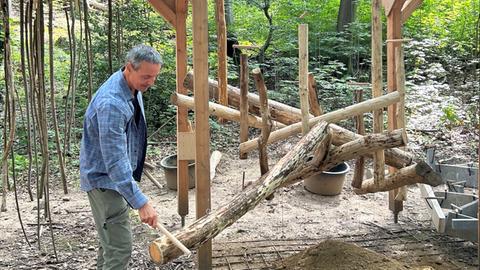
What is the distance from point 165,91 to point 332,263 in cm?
626

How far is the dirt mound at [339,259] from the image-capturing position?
3.55m

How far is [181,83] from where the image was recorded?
4.91 m

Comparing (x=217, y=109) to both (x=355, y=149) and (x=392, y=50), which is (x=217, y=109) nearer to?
(x=355, y=149)

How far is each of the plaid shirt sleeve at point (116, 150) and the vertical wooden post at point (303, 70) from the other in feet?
5.39

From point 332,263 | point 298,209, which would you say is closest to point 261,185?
point 332,263

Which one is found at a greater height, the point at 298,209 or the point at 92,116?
the point at 92,116

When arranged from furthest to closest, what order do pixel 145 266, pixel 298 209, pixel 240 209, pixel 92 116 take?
pixel 298 209
pixel 145 266
pixel 240 209
pixel 92 116

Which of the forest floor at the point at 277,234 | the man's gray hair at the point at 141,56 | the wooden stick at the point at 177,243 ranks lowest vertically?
the forest floor at the point at 277,234

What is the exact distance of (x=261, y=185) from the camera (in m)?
3.30

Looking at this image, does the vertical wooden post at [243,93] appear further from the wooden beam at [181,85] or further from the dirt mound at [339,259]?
the dirt mound at [339,259]

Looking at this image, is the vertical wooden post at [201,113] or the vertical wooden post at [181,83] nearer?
the vertical wooden post at [201,113]

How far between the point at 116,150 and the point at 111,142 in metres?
0.05

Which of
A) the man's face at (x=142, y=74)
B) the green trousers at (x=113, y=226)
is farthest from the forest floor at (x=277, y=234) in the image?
the man's face at (x=142, y=74)

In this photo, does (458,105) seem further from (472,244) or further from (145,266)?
(145,266)
